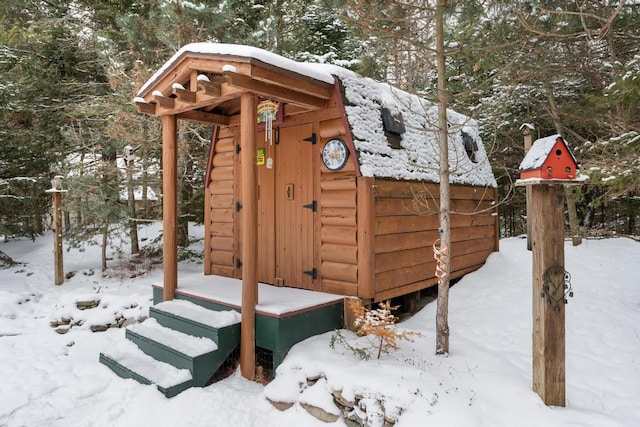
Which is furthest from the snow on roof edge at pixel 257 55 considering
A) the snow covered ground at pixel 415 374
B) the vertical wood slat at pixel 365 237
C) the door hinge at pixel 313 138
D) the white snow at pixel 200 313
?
the snow covered ground at pixel 415 374

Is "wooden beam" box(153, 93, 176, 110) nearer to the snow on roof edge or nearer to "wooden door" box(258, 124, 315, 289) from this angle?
the snow on roof edge

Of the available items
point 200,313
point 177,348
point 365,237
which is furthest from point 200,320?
point 365,237

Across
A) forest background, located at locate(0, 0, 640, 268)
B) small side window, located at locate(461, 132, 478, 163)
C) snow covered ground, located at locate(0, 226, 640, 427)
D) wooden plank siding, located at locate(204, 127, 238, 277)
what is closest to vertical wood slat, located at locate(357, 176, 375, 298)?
snow covered ground, located at locate(0, 226, 640, 427)

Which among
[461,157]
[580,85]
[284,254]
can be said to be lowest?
[284,254]

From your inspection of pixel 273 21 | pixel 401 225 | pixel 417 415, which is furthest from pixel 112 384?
pixel 273 21

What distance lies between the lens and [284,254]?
516 cm

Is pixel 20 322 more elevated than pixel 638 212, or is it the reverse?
pixel 638 212

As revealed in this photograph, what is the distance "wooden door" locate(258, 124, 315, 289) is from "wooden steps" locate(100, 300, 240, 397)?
1.14 meters

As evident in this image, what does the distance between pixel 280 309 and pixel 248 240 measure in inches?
30.0

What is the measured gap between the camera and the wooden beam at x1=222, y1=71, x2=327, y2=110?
12.1 feet

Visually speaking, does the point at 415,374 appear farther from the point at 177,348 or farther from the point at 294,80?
the point at 294,80

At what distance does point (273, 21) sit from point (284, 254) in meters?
5.35

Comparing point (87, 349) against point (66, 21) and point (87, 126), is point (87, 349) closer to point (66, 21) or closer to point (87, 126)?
point (87, 126)

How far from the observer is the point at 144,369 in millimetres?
3842
